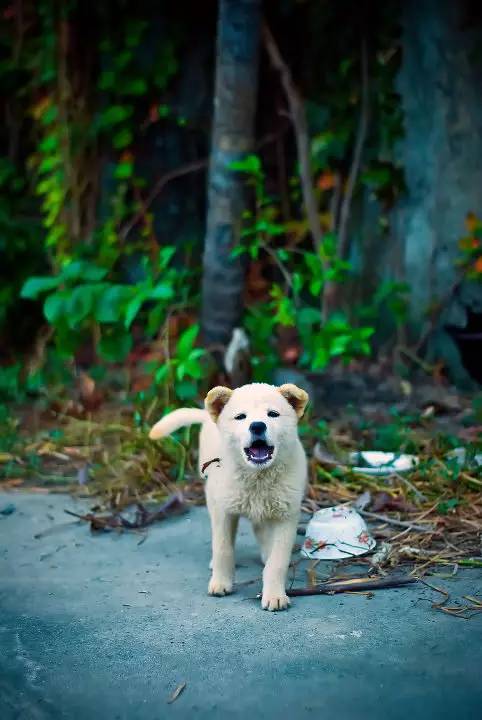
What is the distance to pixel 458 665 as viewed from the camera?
211 centimetres

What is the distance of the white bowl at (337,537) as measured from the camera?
2943 millimetres

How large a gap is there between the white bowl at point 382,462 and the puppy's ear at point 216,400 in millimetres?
1225

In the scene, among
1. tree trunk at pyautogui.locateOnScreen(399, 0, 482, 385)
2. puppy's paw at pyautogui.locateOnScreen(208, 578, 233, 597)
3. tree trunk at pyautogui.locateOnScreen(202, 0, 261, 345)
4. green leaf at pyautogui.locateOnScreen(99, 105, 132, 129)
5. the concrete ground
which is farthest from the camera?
green leaf at pyautogui.locateOnScreen(99, 105, 132, 129)

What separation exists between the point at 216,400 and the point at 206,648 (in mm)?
748

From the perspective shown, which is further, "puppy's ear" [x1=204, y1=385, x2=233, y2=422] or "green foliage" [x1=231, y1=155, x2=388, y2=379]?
"green foliage" [x1=231, y1=155, x2=388, y2=379]

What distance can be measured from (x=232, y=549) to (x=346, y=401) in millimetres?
2330

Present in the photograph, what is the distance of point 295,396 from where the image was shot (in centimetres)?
267

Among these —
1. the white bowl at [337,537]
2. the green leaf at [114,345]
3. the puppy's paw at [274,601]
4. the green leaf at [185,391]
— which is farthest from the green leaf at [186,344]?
the puppy's paw at [274,601]

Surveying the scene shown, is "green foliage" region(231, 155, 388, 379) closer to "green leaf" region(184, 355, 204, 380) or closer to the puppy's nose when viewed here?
"green leaf" region(184, 355, 204, 380)

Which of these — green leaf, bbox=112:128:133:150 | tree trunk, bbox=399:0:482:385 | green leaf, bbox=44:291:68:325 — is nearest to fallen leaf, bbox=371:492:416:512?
green leaf, bbox=44:291:68:325

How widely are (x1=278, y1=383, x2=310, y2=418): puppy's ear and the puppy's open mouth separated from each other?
0.64 ft

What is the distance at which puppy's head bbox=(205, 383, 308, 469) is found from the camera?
2.51 metres

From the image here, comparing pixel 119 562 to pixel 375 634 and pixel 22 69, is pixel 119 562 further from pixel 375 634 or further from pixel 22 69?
pixel 22 69

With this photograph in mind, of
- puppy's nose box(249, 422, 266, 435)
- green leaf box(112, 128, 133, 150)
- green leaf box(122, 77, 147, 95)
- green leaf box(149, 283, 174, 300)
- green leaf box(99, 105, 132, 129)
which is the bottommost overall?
puppy's nose box(249, 422, 266, 435)
